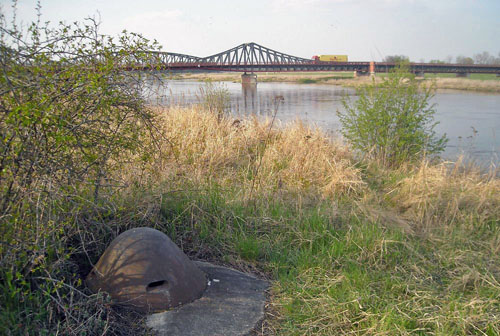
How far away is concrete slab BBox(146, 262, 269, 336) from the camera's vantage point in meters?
2.83

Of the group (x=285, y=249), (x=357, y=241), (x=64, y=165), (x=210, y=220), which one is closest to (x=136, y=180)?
(x=210, y=220)

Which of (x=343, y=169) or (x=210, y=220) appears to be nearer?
(x=210, y=220)

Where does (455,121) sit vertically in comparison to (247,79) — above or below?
below

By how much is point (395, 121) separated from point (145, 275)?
677 centimetres

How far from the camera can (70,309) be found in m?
2.63

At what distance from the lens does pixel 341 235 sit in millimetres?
4285

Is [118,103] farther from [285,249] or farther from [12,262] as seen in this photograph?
[285,249]

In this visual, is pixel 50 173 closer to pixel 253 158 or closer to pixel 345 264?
pixel 345 264

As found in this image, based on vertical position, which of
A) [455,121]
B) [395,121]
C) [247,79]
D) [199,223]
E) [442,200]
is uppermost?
[247,79]

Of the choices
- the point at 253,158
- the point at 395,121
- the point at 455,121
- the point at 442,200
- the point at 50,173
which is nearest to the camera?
the point at 50,173

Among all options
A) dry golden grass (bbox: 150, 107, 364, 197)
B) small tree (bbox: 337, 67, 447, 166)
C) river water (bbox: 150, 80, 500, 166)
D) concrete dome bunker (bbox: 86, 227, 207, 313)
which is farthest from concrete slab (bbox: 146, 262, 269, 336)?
small tree (bbox: 337, 67, 447, 166)

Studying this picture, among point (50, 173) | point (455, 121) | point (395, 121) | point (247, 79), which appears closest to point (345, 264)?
point (50, 173)

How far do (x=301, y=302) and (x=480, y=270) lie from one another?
1.84 meters

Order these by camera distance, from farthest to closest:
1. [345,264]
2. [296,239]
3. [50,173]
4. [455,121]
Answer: [455,121]
[296,239]
[345,264]
[50,173]
